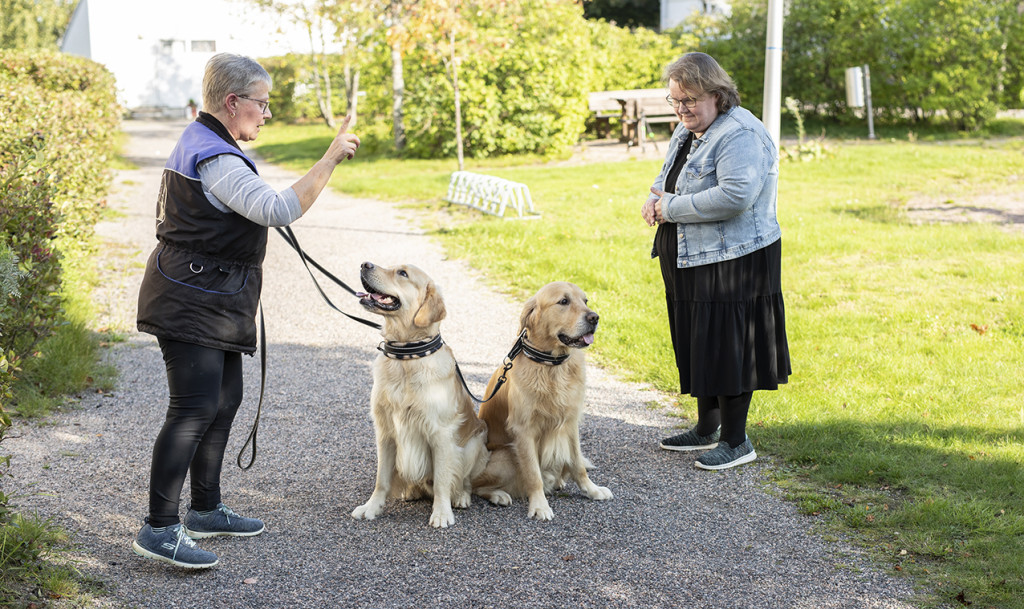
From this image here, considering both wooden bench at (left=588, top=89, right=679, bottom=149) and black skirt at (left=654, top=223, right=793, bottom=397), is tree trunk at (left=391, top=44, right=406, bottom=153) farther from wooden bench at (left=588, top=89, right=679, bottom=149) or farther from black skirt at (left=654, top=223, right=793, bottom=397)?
black skirt at (left=654, top=223, right=793, bottom=397)

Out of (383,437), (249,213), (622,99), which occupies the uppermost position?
(622,99)

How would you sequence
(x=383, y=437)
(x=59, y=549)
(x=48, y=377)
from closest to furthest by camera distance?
(x=59, y=549), (x=383, y=437), (x=48, y=377)

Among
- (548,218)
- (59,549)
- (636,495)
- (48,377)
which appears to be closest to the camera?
(59,549)

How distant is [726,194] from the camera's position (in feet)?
14.5

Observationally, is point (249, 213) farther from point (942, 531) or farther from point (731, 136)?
point (942, 531)

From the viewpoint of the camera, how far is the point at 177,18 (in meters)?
40.8

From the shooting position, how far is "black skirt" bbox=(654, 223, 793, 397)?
471 centimetres

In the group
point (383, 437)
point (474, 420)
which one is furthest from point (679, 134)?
point (383, 437)

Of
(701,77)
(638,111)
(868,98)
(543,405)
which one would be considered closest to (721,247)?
(701,77)

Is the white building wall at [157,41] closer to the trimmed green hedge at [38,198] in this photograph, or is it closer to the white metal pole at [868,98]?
the trimmed green hedge at [38,198]

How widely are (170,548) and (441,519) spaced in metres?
1.24

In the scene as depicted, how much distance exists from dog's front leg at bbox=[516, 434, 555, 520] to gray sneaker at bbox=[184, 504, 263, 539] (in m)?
1.31

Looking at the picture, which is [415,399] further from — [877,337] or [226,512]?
[877,337]

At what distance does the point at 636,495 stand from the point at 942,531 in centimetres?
146
